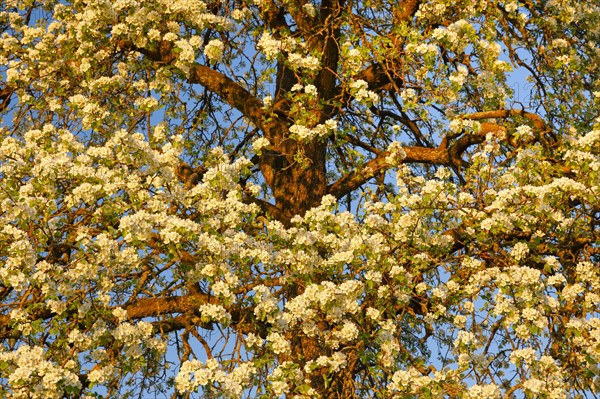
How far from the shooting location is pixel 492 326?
8109 mm

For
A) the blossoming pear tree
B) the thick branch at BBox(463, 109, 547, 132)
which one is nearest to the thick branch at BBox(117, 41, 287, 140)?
the blossoming pear tree

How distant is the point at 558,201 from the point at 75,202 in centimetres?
463

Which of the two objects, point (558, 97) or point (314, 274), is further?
point (558, 97)

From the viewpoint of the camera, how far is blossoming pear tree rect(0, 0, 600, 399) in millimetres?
7367

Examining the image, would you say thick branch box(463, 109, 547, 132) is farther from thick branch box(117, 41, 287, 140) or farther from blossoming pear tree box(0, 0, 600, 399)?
thick branch box(117, 41, 287, 140)

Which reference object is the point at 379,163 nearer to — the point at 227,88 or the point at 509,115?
the point at 509,115

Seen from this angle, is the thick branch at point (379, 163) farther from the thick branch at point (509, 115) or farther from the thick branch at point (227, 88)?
the thick branch at point (227, 88)

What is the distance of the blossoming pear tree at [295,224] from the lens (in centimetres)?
737

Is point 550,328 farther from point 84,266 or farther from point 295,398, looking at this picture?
point 84,266

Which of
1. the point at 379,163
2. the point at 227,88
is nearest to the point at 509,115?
the point at 379,163

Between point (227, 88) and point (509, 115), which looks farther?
point (227, 88)

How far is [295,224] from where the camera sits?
914cm

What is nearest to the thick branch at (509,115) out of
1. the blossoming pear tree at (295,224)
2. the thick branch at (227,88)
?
the blossoming pear tree at (295,224)

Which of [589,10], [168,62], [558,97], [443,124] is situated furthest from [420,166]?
[168,62]
